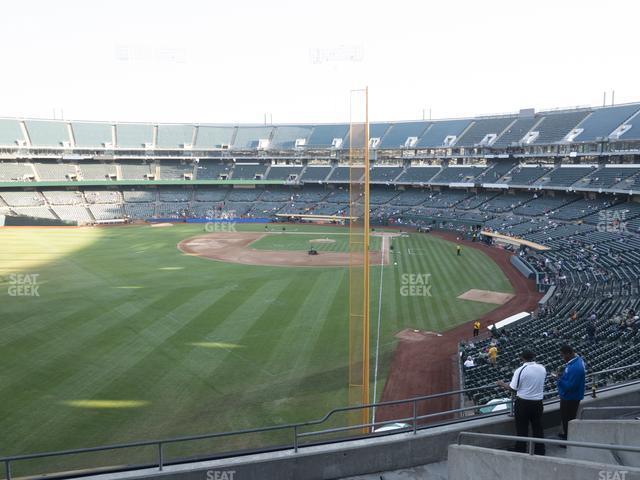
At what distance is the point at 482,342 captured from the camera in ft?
70.3

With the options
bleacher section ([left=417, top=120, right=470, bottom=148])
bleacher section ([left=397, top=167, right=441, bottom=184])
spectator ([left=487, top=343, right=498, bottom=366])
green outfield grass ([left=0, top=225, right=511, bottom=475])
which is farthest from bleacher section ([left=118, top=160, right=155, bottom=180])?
spectator ([left=487, top=343, right=498, bottom=366])

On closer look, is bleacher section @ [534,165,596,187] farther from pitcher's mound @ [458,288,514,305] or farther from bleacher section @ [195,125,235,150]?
bleacher section @ [195,125,235,150]

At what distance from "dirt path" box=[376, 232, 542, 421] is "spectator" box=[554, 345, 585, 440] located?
8.81 metres

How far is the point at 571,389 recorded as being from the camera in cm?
704

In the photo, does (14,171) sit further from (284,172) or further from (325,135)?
(325,135)

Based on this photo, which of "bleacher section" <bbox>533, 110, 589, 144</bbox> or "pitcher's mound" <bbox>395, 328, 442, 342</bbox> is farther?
"bleacher section" <bbox>533, 110, 589, 144</bbox>

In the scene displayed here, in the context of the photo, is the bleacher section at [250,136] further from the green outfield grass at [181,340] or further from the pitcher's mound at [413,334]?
the pitcher's mound at [413,334]

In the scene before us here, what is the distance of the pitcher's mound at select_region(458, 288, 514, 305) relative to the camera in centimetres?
3066

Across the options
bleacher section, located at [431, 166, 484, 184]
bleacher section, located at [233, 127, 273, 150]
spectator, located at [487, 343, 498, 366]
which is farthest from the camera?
bleacher section, located at [233, 127, 273, 150]

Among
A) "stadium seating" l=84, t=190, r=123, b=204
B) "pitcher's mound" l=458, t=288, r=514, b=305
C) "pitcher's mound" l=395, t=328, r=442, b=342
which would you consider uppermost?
"stadium seating" l=84, t=190, r=123, b=204

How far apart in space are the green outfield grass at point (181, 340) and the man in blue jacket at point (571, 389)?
1002 cm

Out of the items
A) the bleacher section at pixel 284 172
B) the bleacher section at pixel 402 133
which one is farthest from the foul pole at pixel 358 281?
the bleacher section at pixel 284 172

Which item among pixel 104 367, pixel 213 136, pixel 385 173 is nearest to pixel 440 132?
pixel 385 173

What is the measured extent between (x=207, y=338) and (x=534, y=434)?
18.5 meters
